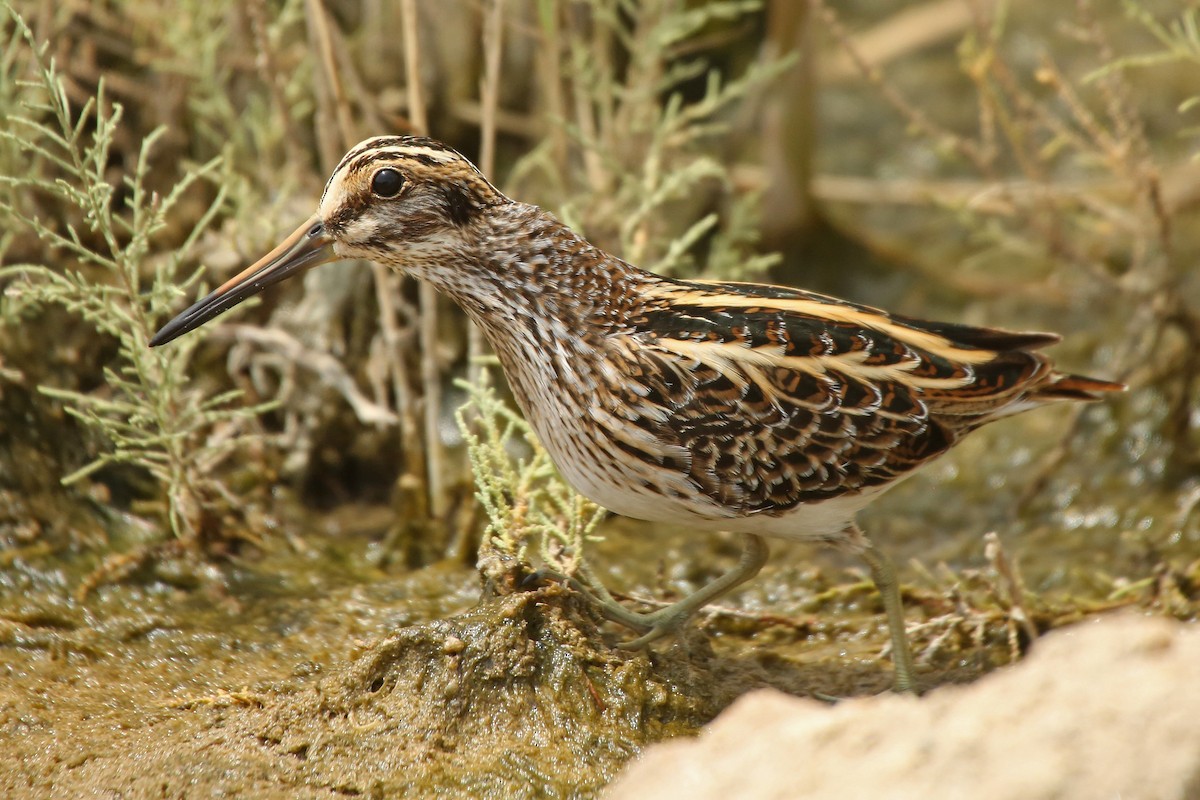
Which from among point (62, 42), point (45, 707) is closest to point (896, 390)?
point (45, 707)

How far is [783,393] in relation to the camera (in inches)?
138

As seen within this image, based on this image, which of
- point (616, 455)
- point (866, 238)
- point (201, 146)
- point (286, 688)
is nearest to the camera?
point (616, 455)

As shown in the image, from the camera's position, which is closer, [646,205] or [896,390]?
[896,390]

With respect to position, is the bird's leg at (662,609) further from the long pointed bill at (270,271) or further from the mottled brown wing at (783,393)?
the long pointed bill at (270,271)

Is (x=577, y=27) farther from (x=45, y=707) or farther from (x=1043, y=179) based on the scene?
(x=45, y=707)

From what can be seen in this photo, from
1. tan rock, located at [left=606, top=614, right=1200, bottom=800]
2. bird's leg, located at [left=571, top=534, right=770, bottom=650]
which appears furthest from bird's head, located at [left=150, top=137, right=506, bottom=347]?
tan rock, located at [left=606, top=614, right=1200, bottom=800]

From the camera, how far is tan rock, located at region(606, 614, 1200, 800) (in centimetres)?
228

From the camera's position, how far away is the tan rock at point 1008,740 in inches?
89.7

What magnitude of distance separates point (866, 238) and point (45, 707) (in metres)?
4.28

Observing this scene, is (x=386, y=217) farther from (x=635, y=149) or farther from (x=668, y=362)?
(x=635, y=149)

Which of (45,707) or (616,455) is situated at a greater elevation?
(616,455)

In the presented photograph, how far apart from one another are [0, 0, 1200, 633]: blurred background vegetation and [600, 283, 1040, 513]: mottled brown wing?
41.7 inches

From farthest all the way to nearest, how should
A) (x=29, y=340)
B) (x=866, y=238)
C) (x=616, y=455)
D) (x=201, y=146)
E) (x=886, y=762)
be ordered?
1. (x=866, y=238)
2. (x=201, y=146)
3. (x=29, y=340)
4. (x=616, y=455)
5. (x=886, y=762)

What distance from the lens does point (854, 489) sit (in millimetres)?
3607
